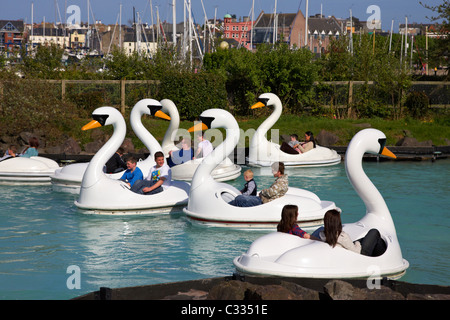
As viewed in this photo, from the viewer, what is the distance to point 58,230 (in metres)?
10.2

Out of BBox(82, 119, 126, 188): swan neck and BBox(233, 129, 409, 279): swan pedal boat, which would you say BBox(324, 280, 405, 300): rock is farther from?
BBox(82, 119, 126, 188): swan neck

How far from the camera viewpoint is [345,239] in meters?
6.93

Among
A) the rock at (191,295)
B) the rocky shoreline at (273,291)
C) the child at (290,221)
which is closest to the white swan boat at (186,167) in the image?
the child at (290,221)

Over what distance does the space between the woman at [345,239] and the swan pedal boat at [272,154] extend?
9310 mm

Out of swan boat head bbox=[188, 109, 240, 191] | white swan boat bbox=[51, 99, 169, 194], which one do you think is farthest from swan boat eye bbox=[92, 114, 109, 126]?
swan boat head bbox=[188, 109, 240, 191]

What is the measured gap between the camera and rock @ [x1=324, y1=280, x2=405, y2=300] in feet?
18.2

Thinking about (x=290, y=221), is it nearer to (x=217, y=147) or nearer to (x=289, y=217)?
(x=289, y=217)

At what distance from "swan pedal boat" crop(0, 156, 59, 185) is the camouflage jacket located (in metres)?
6.55

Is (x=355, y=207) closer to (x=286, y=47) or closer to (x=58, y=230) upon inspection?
(x=58, y=230)

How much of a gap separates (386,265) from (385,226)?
696 mm

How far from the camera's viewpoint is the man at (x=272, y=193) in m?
9.68

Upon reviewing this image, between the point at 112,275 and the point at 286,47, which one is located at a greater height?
the point at 286,47

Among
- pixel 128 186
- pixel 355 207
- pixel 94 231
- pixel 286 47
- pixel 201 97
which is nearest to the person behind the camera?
pixel 94 231

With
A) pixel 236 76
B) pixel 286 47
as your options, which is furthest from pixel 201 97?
pixel 286 47
